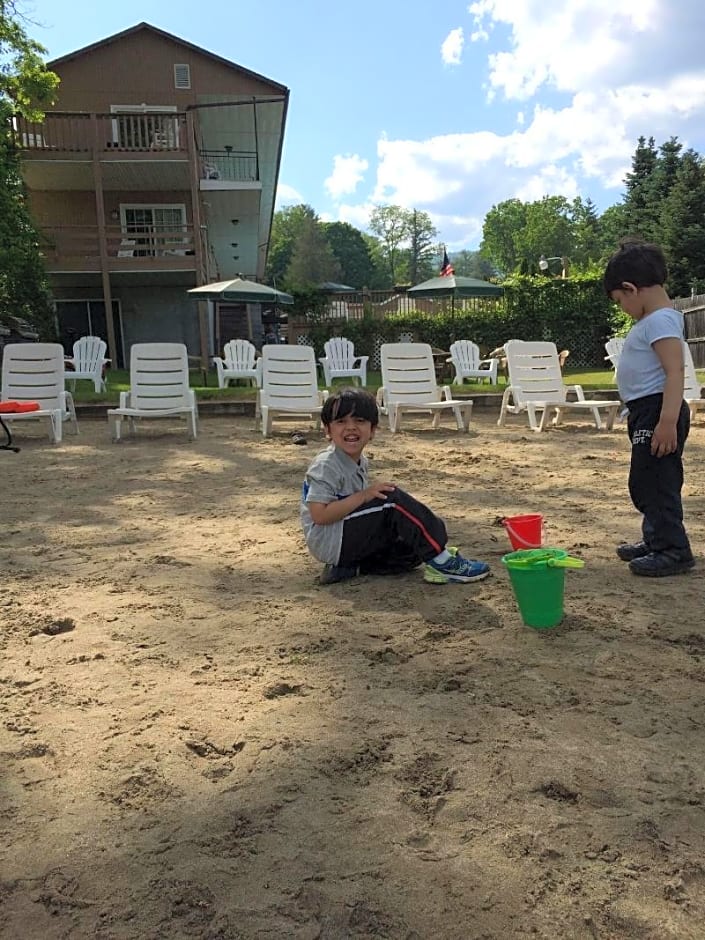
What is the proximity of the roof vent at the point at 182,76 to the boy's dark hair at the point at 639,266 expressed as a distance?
66.2 ft

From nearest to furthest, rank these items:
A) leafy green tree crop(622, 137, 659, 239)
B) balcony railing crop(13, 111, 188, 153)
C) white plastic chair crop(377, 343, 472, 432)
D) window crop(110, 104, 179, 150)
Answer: white plastic chair crop(377, 343, 472, 432) → balcony railing crop(13, 111, 188, 153) → window crop(110, 104, 179, 150) → leafy green tree crop(622, 137, 659, 239)

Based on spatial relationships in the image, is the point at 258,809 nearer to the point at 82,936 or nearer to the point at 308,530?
the point at 82,936

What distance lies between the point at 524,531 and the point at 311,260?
8048cm

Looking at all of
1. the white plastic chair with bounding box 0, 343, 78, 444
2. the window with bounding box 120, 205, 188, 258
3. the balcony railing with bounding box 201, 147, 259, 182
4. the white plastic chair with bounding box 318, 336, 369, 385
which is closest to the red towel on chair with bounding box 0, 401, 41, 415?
the white plastic chair with bounding box 0, 343, 78, 444

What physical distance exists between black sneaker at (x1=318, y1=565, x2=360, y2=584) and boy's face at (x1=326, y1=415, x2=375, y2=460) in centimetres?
48

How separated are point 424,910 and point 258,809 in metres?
0.43

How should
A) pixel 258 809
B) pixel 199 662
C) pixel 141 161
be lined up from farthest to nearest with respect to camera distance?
pixel 141 161 → pixel 199 662 → pixel 258 809

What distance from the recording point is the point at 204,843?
4.76 feet

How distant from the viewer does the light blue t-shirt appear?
116 inches

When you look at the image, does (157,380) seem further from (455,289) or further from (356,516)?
(455,289)

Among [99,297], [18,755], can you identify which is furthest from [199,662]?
[99,297]

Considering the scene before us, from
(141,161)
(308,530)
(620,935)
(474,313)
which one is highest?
(141,161)

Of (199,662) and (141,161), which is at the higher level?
(141,161)

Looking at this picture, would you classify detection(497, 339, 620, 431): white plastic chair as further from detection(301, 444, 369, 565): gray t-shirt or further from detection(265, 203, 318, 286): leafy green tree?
detection(265, 203, 318, 286): leafy green tree
